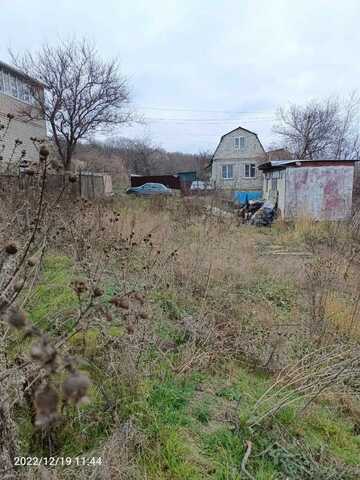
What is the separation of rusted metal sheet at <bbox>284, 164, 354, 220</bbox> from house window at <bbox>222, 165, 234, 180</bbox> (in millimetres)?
17969

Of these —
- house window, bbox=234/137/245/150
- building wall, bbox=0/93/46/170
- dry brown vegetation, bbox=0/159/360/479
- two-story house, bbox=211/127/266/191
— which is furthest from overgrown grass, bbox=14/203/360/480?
house window, bbox=234/137/245/150

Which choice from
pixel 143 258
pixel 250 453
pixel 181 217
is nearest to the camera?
pixel 250 453

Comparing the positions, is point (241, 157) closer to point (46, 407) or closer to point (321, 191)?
point (321, 191)

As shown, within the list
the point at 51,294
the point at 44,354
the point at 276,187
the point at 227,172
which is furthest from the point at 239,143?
the point at 44,354

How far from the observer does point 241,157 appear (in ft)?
94.4

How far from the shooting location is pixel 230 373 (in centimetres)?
254

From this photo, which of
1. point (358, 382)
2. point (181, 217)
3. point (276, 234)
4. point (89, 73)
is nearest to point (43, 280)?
point (358, 382)

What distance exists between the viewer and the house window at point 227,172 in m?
29.3

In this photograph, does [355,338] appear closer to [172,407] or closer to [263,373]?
[263,373]

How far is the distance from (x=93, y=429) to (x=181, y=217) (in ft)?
24.8

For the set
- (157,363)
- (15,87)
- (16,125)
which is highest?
(15,87)

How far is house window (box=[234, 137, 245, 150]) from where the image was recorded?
28781 mm

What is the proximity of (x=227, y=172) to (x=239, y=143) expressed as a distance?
2803mm

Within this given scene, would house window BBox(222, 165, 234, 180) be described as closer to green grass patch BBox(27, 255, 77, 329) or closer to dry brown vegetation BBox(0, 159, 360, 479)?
dry brown vegetation BBox(0, 159, 360, 479)
